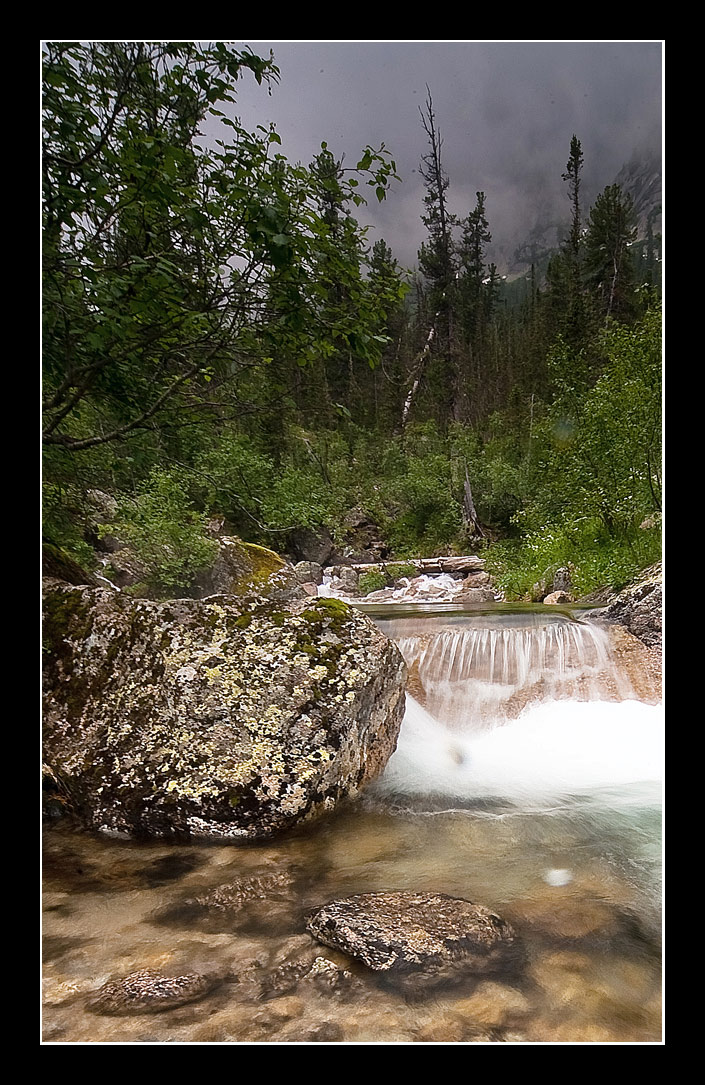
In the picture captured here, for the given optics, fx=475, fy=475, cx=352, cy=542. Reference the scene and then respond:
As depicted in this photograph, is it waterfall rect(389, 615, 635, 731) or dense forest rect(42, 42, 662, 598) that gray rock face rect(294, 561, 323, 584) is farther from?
waterfall rect(389, 615, 635, 731)

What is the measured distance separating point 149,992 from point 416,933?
78 centimetres

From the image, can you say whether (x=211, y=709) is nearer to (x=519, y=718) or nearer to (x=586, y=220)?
(x=519, y=718)

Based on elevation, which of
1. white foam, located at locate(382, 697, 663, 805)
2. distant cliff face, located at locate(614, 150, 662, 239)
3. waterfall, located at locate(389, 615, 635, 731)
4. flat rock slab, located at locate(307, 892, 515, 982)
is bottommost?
flat rock slab, located at locate(307, 892, 515, 982)

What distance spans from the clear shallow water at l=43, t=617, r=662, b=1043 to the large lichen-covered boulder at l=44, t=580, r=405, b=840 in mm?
136

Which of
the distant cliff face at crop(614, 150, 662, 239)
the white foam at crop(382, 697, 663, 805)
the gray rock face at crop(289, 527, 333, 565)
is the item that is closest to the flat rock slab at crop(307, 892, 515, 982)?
the white foam at crop(382, 697, 663, 805)

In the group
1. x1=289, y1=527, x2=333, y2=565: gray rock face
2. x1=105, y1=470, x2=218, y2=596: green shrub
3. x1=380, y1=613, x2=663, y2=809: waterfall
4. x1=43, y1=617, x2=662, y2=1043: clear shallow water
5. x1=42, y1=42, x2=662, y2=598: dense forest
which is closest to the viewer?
x1=43, y1=617, x2=662, y2=1043: clear shallow water

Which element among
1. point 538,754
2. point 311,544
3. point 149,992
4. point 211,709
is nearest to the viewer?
point 149,992

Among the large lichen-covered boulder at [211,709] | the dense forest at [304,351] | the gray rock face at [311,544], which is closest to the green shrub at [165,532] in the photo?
the dense forest at [304,351]

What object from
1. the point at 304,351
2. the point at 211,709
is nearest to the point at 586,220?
the point at 304,351

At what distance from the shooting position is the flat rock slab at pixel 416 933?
138cm

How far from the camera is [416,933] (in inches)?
56.9

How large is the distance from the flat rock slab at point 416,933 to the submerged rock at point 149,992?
35cm

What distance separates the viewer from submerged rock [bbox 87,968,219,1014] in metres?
1.33
